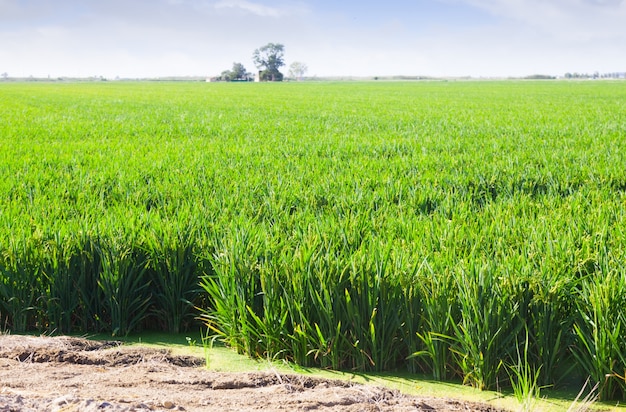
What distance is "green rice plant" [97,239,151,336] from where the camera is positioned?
3.81 meters

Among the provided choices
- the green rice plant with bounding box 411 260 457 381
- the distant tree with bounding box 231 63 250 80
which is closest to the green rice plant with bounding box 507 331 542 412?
the green rice plant with bounding box 411 260 457 381

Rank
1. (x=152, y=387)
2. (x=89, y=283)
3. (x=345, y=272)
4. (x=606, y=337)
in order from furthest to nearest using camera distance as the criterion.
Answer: (x=89, y=283)
(x=345, y=272)
(x=606, y=337)
(x=152, y=387)

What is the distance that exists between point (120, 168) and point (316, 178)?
8.01 feet

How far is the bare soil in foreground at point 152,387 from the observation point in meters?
2.52

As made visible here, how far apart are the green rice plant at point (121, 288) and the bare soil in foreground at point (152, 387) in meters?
0.42

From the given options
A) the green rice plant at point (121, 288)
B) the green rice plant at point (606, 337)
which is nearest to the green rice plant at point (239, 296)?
the green rice plant at point (121, 288)

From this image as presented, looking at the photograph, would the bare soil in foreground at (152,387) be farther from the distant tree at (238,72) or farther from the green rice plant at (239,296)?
the distant tree at (238,72)

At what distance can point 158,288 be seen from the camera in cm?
404

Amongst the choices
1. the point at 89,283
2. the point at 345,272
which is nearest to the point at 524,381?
the point at 345,272

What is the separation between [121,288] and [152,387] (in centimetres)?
117

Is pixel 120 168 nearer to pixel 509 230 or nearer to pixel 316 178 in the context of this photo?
pixel 316 178

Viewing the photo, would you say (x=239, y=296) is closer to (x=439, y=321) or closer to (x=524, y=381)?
(x=439, y=321)

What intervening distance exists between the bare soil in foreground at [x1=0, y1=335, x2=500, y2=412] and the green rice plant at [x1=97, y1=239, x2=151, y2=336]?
42 cm

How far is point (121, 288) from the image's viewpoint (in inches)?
154
